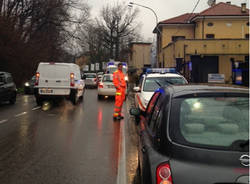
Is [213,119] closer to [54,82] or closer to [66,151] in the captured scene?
[66,151]

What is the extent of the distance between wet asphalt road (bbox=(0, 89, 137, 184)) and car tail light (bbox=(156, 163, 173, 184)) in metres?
2.52

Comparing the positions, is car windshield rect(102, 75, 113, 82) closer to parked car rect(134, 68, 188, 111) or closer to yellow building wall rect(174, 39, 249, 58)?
parked car rect(134, 68, 188, 111)

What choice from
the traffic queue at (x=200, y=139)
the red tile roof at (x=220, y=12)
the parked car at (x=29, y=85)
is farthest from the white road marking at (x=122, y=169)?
the red tile roof at (x=220, y=12)

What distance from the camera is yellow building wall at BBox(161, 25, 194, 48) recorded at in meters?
45.3

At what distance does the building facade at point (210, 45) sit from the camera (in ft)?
106

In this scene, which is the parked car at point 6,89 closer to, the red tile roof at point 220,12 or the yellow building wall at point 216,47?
the yellow building wall at point 216,47

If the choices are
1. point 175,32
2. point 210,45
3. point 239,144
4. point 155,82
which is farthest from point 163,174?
point 175,32

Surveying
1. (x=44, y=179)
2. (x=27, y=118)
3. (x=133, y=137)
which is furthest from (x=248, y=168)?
(x=27, y=118)

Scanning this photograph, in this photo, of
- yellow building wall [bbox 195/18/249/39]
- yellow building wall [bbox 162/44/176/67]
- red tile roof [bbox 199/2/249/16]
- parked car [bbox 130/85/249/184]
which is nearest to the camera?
parked car [bbox 130/85/249/184]

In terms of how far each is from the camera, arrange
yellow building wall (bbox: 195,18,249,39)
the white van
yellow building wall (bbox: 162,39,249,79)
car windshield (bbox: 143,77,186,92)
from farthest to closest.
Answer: yellow building wall (bbox: 195,18,249,39), yellow building wall (bbox: 162,39,249,79), the white van, car windshield (bbox: 143,77,186,92)

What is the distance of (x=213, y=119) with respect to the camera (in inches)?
126

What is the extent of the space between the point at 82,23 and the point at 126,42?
1237 inches

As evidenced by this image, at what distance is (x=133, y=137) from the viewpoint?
8906mm

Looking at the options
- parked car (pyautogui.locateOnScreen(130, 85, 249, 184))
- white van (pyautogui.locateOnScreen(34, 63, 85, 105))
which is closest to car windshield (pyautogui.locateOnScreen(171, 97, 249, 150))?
parked car (pyautogui.locateOnScreen(130, 85, 249, 184))
